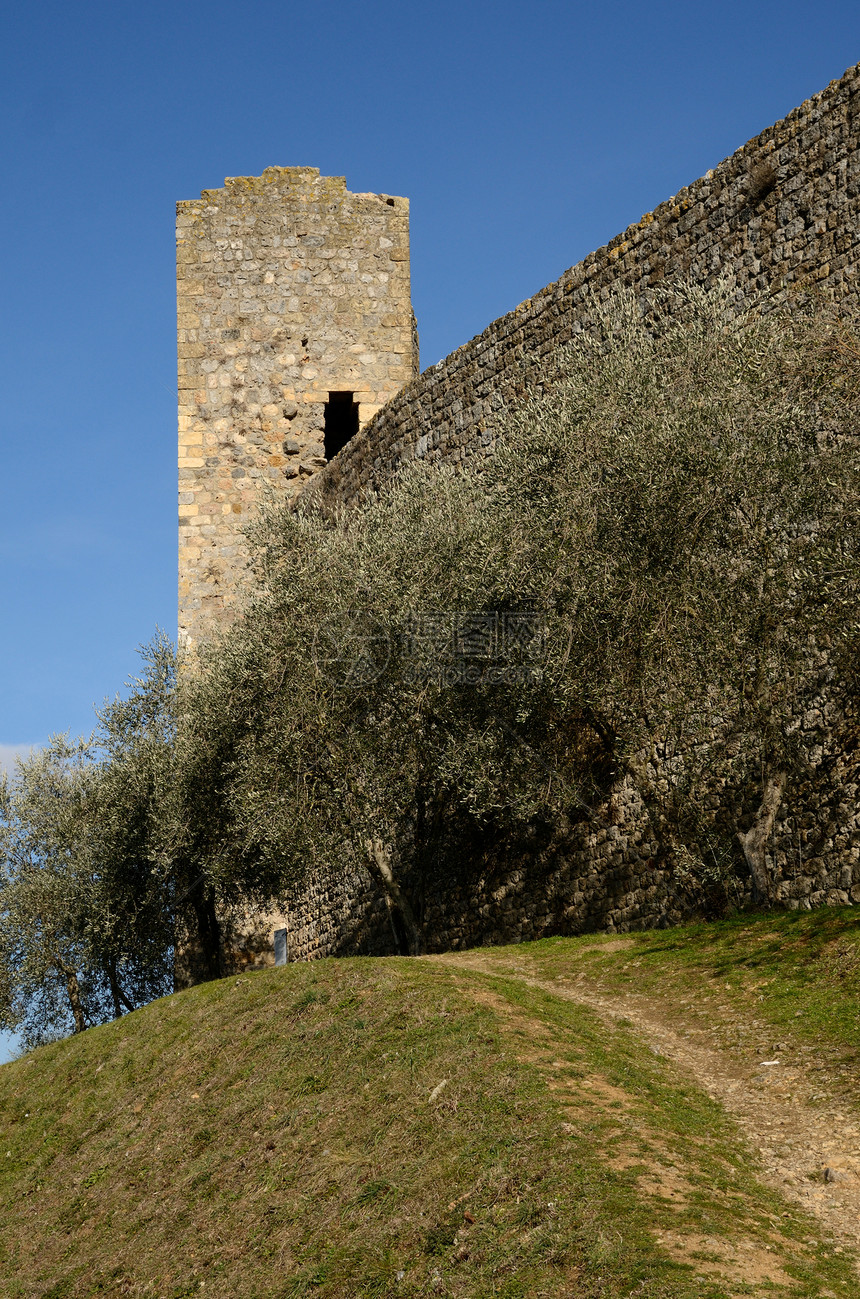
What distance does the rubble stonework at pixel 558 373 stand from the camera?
9273 mm

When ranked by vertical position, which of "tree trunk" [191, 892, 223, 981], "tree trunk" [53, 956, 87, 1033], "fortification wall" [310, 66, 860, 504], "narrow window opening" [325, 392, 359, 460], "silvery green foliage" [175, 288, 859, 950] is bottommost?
"tree trunk" [53, 956, 87, 1033]

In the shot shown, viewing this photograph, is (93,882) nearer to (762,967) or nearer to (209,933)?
(209,933)

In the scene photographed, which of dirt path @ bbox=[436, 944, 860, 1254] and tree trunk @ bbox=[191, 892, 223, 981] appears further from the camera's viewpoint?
tree trunk @ bbox=[191, 892, 223, 981]

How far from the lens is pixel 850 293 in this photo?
9.67 metres

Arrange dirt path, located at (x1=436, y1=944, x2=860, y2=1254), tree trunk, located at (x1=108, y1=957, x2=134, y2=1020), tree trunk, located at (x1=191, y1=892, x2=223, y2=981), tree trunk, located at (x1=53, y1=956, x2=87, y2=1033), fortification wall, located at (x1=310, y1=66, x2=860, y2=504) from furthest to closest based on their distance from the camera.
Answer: tree trunk, located at (x1=53, y1=956, x2=87, y2=1033)
tree trunk, located at (x1=108, y1=957, x2=134, y2=1020)
tree trunk, located at (x1=191, y1=892, x2=223, y2=981)
fortification wall, located at (x1=310, y1=66, x2=860, y2=504)
dirt path, located at (x1=436, y1=944, x2=860, y2=1254)

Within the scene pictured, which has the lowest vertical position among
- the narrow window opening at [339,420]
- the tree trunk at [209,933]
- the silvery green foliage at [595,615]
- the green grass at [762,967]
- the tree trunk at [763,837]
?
the tree trunk at [209,933]

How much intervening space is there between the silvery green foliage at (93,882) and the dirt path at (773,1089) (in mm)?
8658

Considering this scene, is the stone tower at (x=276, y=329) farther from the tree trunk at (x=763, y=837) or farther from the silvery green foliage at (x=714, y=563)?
the tree trunk at (x=763, y=837)

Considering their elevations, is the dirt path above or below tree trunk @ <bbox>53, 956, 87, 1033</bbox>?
above

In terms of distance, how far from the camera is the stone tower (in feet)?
65.8

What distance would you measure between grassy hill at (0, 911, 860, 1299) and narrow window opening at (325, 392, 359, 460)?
11869mm

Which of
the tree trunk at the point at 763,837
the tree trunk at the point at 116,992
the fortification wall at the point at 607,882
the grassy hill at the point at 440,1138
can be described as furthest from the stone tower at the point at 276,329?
the tree trunk at the point at 763,837

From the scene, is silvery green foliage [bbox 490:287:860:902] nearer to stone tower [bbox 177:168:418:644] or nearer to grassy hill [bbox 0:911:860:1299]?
grassy hill [bbox 0:911:860:1299]

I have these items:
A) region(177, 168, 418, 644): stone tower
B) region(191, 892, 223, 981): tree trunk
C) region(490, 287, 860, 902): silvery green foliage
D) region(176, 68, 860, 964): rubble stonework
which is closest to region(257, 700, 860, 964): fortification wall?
region(176, 68, 860, 964): rubble stonework
